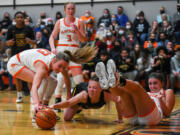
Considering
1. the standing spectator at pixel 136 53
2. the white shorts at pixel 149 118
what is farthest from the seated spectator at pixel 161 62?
the white shorts at pixel 149 118

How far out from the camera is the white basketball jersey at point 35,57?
4965mm

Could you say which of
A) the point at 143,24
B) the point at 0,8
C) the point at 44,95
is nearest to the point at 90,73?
the point at 143,24

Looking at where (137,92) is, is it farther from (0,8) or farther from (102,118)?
(0,8)

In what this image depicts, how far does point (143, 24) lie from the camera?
13250 mm

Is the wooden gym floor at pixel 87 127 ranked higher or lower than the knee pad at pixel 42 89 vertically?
lower

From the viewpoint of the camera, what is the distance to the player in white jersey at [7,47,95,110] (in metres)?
4.64

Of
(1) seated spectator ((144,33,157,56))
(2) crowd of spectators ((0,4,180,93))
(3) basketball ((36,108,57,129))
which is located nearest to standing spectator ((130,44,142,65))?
(2) crowd of spectators ((0,4,180,93))

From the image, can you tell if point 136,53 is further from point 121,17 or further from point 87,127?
point 87,127

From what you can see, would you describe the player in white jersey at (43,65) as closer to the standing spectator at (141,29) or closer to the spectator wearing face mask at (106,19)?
the standing spectator at (141,29)

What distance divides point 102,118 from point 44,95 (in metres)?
1.10

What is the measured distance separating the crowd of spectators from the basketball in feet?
16.6

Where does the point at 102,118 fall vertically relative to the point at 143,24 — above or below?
below

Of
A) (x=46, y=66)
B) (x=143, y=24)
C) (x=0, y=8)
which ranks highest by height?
(x=0, y=8)

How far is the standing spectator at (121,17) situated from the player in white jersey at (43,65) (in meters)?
8.93
